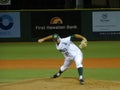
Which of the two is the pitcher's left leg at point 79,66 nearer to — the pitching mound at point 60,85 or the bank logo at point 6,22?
the pitching mound at point 60,85

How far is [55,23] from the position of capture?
2673 centimetres

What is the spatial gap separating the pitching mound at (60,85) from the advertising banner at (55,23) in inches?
524

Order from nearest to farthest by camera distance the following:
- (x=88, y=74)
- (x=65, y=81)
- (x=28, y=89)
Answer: (x=28, y=89) → (x=65, y=81) → (x=88, y=74)

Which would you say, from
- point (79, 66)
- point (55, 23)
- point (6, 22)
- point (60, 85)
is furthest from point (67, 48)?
point (6, 22)

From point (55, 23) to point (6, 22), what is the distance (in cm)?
288

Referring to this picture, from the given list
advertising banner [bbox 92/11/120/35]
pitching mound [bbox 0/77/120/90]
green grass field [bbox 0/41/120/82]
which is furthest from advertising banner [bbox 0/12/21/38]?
pitching mound [bbox 0/77/120/90]

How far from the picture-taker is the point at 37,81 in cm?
1312

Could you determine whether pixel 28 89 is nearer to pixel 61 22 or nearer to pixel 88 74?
pixel 88 74

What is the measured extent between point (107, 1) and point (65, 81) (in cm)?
2269

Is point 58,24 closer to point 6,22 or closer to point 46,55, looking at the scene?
point 6,22

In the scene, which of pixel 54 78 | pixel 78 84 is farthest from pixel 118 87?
pixel 54 78

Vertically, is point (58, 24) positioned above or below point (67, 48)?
below

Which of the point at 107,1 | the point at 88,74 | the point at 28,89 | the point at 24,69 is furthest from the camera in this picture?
the point at 107,1

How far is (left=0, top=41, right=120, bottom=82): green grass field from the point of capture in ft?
50.0
